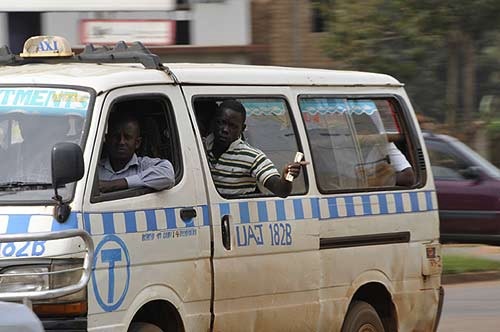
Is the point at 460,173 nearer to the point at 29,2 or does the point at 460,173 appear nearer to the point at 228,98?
the point at 29,2

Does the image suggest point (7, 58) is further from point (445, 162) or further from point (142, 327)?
point (445, 162)

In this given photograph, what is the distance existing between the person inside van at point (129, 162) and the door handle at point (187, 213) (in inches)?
6.6

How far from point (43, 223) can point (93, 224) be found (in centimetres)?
28

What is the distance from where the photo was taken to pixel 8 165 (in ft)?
22.5

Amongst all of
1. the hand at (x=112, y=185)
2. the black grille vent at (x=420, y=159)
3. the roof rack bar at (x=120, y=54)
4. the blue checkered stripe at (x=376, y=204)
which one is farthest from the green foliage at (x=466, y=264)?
the hand at (x=112, y=185)

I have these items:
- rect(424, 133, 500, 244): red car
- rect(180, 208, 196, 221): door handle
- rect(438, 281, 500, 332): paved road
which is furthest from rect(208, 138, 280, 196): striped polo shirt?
rect(424, 133, 500, 244): red car

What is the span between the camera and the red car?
641 inches

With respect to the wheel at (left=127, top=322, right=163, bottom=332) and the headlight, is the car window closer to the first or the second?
the wheel at (left=127, top=322, right=163, bottom=332)

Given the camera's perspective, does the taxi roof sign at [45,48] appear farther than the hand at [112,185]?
Yes

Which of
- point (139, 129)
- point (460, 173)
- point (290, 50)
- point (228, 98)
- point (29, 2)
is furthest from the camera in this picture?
point (290, 50)

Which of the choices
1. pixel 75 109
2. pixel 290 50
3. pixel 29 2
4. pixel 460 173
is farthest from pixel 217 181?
pixel 290 50

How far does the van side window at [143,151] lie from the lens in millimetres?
7047

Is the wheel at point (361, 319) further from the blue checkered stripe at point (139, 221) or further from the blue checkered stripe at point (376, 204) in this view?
the blue checkered stripe at point (139, 221)

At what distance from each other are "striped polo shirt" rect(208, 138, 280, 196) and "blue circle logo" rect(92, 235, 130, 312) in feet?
3.85
